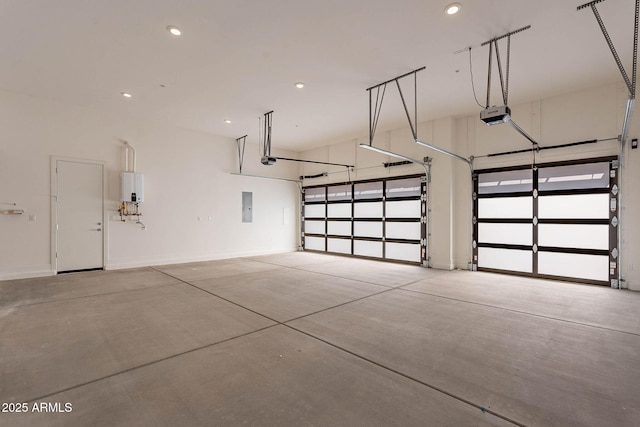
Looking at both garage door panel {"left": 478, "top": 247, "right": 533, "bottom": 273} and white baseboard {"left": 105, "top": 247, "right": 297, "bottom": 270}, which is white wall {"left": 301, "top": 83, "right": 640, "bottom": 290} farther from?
white baseboard {"left": 105, "top": 247, "right": 297, "bottom": 270}

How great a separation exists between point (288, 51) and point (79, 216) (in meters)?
5.91

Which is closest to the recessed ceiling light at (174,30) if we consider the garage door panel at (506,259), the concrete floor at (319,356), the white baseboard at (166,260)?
the concrete floor at (319,356)

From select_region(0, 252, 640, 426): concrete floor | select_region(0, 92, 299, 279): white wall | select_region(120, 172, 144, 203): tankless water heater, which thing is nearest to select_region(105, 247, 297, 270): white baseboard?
select_region(0, 92, 299, 279): white wall

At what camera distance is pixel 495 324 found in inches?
141

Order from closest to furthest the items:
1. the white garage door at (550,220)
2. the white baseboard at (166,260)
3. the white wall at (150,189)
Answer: the white garage door at (550,220) < the white wall at (150,189) < the white baseboard at (166,260)

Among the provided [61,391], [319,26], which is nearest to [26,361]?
[61,391]

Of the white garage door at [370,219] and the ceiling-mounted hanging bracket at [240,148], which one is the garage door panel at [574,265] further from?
the ceiling-mounted hanging bracket at [240,148]

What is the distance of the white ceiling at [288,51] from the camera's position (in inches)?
138

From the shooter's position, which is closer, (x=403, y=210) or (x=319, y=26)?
(x=319, y=26)

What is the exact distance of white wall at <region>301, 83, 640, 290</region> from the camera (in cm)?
531

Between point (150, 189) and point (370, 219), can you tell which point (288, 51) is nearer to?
point (150, 189)

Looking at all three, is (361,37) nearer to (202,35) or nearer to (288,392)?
(202,35)

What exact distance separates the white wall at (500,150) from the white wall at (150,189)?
345cm

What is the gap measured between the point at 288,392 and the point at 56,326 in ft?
10.1
